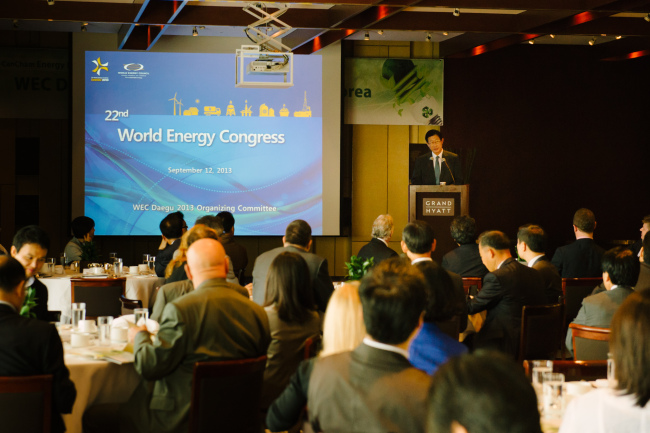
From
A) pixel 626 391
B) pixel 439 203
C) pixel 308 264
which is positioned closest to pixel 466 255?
pixel 308 264

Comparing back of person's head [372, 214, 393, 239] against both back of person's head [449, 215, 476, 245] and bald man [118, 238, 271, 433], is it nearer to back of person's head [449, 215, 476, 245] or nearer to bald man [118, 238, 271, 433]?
back of person's head [449, 215, 476, 245]

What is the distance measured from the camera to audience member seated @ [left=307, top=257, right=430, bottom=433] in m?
2.13

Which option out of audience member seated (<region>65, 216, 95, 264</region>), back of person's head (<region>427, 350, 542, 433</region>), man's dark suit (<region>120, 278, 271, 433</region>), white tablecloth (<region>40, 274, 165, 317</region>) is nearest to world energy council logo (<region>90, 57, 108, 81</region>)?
audience member seated (<region>65, 216, 95, 264</region>)

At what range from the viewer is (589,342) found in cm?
425

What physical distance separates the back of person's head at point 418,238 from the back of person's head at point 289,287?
4.77 feet

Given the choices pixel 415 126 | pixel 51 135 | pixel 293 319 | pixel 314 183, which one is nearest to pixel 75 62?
pixel 51 135

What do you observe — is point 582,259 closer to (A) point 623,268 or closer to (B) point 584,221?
(B) point 584,221

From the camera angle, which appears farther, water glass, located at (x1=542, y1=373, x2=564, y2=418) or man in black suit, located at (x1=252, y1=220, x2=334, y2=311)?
man in black suit, located at (x1=252, y1=220, x2=334, y2=311)

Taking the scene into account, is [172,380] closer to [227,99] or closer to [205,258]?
[205,258]

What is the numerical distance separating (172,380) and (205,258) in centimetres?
59

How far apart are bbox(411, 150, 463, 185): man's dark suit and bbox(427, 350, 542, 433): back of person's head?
977 cm

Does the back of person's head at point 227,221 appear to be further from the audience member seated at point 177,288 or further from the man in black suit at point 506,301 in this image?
the man in black suit at point 506,301

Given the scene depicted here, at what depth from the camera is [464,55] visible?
11617 mm

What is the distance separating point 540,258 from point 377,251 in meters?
1.37
